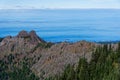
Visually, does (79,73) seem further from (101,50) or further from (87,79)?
(101,50)

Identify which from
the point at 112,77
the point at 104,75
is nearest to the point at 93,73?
the point at 104,75

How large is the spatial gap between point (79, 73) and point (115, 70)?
83.2ft

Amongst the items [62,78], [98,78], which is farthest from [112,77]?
[62,78]

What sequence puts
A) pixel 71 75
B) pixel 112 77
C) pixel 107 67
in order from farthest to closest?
pixel 71 75 < pixel 107 67 < pixel 112 77

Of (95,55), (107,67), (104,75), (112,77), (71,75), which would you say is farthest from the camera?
(95,55)

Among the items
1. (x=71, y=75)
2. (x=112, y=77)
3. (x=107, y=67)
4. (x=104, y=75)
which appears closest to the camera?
(x=112, y=77)

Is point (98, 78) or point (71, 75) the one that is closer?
point (98, 78)

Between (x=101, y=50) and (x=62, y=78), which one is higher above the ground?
(x=101, y=50)

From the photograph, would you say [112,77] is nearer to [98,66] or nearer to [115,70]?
[115,70]

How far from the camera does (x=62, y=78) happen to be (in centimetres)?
15200

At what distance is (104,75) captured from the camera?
425 feet

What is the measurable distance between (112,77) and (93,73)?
22.0 metres

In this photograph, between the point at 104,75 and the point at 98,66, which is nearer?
the point at 104,75

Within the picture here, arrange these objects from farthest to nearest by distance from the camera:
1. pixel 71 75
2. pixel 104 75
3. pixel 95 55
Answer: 1. pixel 95 55
2. pixel 71 75
3. pixel 104 75
